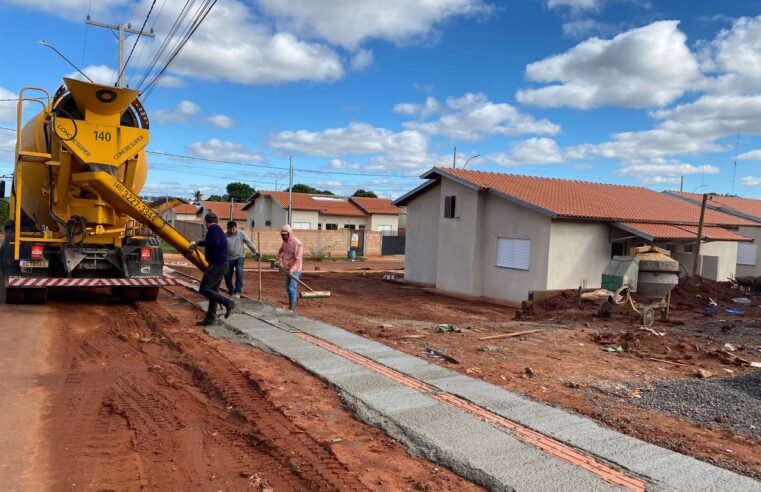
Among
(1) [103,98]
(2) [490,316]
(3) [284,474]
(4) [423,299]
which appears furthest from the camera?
(4) [423,299]

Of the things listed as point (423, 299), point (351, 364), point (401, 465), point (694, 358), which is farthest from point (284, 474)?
point (423, 299)

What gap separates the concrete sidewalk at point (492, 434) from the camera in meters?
3.88

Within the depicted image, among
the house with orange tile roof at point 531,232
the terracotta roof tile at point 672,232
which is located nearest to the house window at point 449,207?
the house with orange tile roof at point 531,232

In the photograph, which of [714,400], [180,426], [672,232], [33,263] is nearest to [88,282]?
[33,263]

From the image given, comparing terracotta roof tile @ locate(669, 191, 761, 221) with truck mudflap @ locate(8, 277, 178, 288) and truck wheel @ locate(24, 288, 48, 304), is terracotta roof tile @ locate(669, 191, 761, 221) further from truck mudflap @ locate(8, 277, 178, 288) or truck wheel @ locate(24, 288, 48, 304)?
truck wheel @ locate(24, 288, 48, 304)

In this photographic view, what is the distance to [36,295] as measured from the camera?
11180mm

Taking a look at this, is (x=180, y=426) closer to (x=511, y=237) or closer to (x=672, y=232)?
(x=511, y=237)

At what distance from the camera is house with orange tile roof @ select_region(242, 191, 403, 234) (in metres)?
50.7

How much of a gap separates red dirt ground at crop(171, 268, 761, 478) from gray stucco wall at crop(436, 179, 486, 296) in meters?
4.11

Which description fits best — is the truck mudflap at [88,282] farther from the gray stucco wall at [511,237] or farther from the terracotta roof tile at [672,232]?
the terracotta roof tile at [672,232]

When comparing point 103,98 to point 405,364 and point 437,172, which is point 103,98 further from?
point 437,172

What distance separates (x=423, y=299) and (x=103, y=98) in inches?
440

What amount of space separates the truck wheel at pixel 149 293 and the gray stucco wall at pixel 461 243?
1039 centimetres

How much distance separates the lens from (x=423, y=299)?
18.2 meters
